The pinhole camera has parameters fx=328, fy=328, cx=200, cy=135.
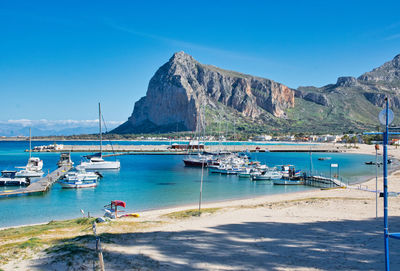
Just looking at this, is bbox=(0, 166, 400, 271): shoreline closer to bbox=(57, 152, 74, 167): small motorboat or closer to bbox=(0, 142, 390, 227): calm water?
bbox=(0, 142, 390, 227): calm water

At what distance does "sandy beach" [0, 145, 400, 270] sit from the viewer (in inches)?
432

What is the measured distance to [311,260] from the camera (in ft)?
37.7

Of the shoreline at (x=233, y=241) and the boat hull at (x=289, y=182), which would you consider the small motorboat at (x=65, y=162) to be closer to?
the boat hull at (x=289, y=182)

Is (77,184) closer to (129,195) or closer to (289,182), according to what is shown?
(129,195)

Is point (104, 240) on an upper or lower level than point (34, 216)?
upper

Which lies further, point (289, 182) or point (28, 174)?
point (28, 174)

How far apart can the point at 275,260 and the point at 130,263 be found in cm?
500

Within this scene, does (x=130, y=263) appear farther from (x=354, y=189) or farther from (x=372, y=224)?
(x=354, y=189)

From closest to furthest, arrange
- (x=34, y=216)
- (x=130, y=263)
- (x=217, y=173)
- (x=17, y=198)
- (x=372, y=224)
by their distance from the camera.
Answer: (x=130, y=263) < (x=372, y=224) < (x=34, y=216) < (x=17, y=198) < (x=217, y=173)

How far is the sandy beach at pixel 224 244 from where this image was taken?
10977 millimetres

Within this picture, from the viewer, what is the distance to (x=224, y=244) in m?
13.3

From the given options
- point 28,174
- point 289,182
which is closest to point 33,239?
point 289,182

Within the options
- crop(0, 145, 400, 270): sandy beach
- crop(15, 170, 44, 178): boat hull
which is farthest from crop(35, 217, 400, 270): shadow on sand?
crop(15, 170, 44, 178): boat hull

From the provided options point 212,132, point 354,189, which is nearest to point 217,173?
point 354,189
